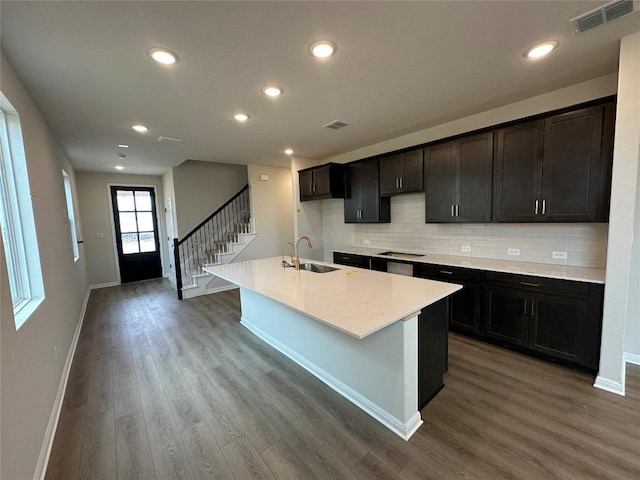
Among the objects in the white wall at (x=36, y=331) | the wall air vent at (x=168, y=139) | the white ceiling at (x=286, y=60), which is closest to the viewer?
the white wall at (x=36, y=331)

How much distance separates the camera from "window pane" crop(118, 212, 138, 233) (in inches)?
264

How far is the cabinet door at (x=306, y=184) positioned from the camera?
16.9 feet

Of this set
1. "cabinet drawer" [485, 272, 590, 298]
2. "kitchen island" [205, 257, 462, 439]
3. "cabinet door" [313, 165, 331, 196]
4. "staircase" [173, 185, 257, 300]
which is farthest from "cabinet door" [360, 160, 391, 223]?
"staircase" [173, 185, 257, 300]

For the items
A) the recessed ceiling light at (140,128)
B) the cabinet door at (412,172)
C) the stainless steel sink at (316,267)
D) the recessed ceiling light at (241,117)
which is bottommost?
the stainless steel sink at (316,267)

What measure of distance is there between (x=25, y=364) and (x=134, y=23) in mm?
2165

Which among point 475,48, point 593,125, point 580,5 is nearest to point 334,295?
point 475,48

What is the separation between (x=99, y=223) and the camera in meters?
6.38

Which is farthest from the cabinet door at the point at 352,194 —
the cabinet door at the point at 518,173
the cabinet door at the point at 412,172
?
the cabinet door at the point at 518,173

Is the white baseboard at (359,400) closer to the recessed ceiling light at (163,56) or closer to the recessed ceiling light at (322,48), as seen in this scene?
the recessed ceiling light at (322,48)

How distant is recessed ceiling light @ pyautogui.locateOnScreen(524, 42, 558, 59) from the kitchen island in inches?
74.6

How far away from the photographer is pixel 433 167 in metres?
3.54

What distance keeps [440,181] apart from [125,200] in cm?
725

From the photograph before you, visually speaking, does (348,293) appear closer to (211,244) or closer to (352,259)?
(352,259)

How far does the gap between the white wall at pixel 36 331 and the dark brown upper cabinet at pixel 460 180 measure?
3.93 metres
